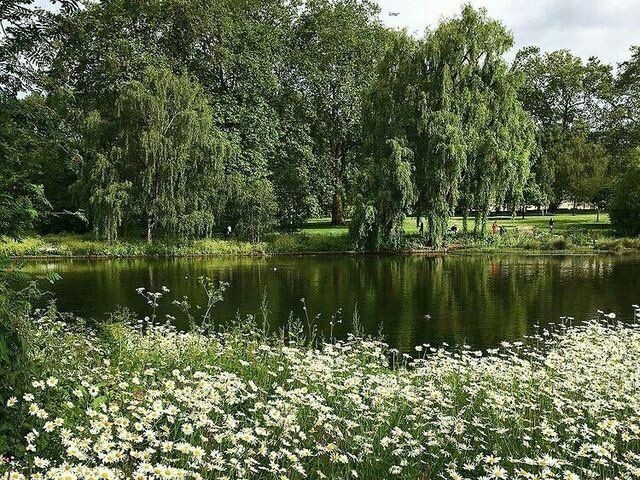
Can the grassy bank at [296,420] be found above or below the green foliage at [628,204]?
below

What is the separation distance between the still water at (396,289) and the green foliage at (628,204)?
7.97 meters

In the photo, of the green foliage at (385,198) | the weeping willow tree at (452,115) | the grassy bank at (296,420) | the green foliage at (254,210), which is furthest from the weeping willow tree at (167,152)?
the grassy bank at (296,420)

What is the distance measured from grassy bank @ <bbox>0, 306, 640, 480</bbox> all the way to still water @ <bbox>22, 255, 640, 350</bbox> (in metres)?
4.36

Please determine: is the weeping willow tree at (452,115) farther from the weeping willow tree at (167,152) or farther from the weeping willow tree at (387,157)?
the weeping willow tree at (167,152)

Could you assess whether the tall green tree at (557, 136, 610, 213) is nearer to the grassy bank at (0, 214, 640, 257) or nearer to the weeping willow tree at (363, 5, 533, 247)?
the grassy bank at (0, 214, 640, 257)

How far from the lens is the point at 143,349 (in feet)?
23.0

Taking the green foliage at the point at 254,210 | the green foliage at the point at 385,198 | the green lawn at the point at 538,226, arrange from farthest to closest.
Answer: the green lawn at the point at 538,226, the green foliage at the point at 254,210, the green foliage at the point at 385,198

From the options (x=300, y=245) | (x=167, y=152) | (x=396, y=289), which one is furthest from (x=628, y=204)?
(x=167, y=152)

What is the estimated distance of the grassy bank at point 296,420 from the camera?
11.5ft

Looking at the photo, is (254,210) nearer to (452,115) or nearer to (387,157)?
(387,157)

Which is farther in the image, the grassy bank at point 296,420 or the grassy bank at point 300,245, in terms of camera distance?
the grassy bank at point 300,245

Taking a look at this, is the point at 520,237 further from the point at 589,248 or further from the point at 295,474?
the point at 295,474

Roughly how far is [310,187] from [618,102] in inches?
1535

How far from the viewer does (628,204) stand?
38.6 meters
